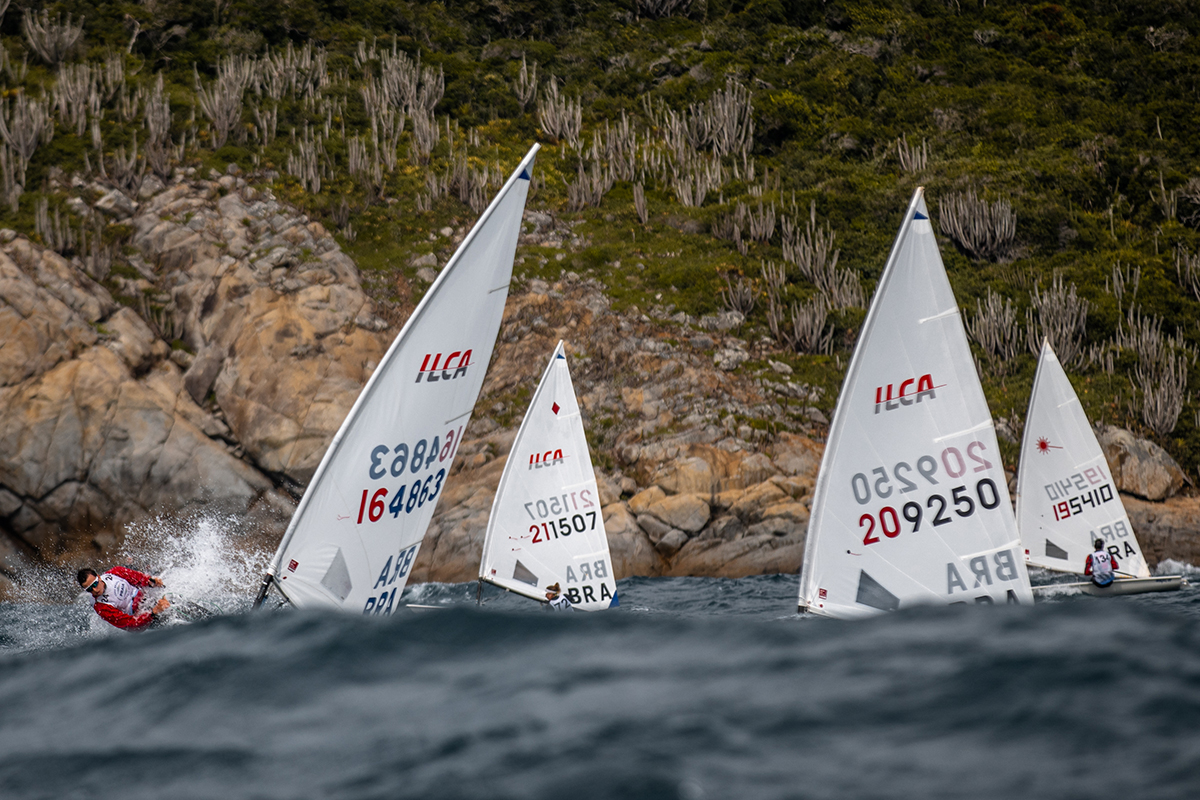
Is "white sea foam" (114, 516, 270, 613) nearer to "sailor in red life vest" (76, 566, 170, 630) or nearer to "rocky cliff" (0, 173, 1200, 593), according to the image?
"rocky cliff" (0, 173, 1200, 593)

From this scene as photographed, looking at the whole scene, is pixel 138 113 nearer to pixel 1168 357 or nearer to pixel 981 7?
pixel 1168 357

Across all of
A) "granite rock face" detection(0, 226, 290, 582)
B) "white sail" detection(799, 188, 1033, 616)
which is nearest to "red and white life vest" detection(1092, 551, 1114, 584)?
"white sail" detection(799, 188, 1033, 616)

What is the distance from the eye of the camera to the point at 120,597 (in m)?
9.53

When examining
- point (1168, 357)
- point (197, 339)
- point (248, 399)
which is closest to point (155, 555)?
point (248, 399)

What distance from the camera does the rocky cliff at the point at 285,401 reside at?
17844 mm

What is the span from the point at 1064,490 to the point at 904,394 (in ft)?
37.1

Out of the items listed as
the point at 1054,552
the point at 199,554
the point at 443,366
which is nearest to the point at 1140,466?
the point at 1054,552

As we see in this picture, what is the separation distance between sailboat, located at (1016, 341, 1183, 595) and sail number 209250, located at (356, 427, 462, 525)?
1316 cm

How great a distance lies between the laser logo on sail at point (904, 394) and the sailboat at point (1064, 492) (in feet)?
34.9

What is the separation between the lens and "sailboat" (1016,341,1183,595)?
15.1 metres

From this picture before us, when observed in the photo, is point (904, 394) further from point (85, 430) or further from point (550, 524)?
point (85, 430)

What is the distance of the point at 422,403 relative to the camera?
6.30 metres

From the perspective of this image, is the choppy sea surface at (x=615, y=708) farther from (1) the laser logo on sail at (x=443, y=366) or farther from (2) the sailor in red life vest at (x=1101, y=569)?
(2) the sailor in red life vest at (x=1101, y=569)

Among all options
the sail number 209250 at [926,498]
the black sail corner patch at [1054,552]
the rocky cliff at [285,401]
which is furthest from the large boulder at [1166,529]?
the sail number 209250 at [926,498]
